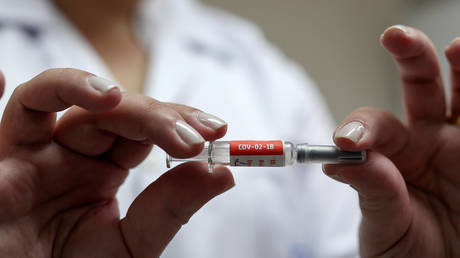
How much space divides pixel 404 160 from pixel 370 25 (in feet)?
3.99

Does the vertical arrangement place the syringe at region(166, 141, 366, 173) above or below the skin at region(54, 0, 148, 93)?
below

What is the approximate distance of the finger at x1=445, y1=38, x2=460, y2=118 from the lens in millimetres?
496

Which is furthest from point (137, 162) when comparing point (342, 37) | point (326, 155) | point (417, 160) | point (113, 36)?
point (342, 37)

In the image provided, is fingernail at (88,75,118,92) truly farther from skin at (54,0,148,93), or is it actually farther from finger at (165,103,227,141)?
skin at (54,0,148,93)

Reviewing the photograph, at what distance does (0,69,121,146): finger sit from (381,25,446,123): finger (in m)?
0.35

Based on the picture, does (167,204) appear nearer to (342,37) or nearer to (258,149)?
(258,149)

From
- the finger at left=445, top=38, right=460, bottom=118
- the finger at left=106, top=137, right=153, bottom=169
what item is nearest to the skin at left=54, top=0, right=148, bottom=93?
the finger at left=106, top=137, right=153, bottom=169

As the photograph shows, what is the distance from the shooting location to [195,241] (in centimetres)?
74

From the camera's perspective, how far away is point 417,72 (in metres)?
0.51

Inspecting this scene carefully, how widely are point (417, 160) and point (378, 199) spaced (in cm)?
11

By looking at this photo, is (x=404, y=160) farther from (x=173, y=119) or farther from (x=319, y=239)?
(x=319, y=239)

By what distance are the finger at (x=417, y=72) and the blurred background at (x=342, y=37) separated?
1026 mm

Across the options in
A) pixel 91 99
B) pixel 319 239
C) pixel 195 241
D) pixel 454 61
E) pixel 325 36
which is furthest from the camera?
pixel 325 36

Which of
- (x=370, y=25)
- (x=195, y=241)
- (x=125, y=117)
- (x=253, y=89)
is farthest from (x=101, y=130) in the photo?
(x=370, y=25)
